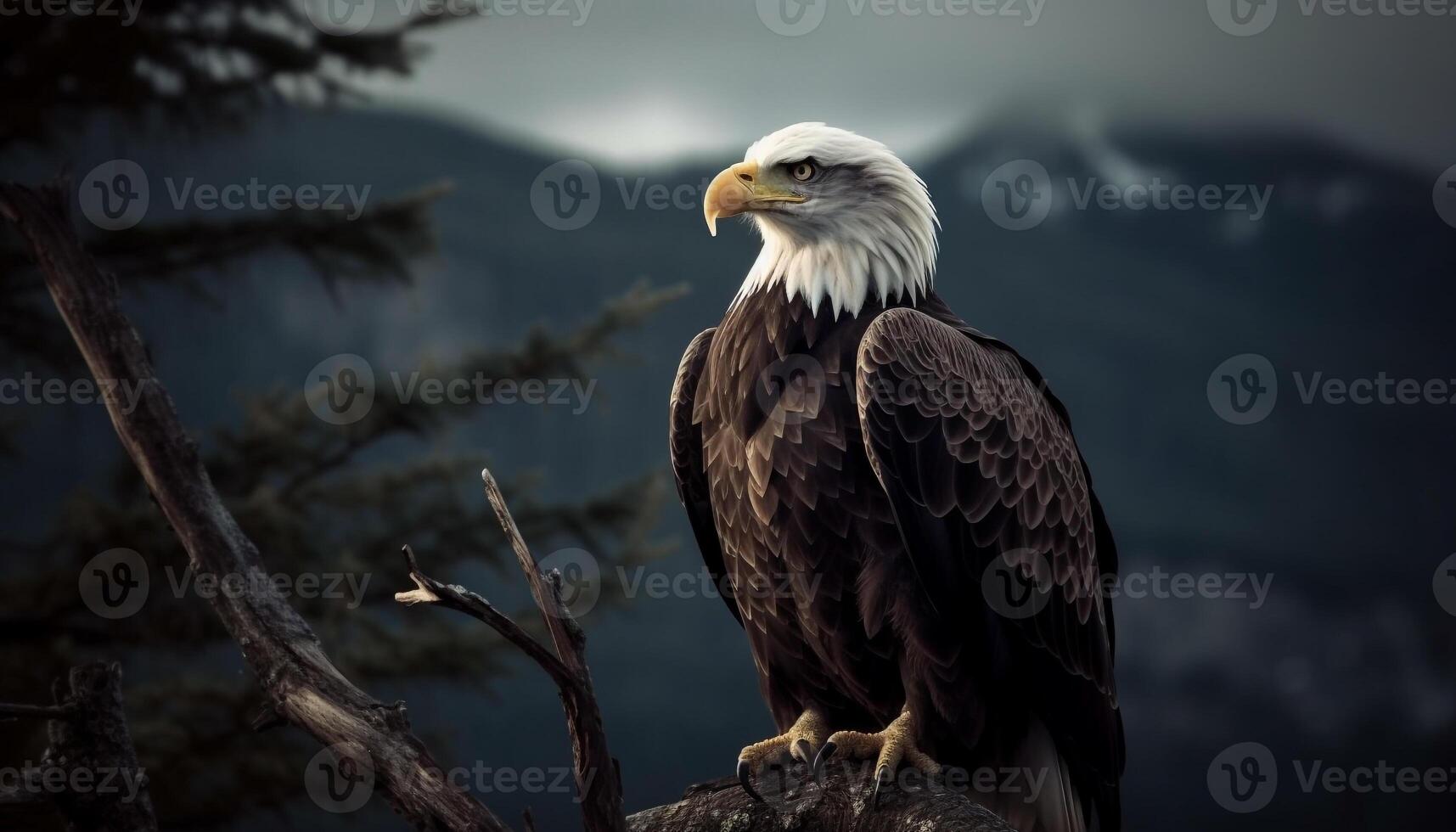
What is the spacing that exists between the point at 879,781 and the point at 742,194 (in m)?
1.51

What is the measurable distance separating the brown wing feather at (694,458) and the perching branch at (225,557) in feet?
3.53

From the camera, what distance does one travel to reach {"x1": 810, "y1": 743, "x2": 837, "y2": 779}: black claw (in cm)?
289

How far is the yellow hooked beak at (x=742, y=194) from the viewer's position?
10.3 feet

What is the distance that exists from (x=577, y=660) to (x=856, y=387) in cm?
100

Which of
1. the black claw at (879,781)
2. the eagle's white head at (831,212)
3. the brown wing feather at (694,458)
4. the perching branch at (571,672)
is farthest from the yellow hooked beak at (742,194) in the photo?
the black claw at (879,781)

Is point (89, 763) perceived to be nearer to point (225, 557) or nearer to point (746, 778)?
point (225, 557)

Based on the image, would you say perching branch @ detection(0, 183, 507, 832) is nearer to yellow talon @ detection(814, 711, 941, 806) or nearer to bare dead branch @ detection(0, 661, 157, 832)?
bare dead branch @ detection(0, 661, 157, 832)

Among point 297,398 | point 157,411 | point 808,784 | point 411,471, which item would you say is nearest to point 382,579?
point 411,471

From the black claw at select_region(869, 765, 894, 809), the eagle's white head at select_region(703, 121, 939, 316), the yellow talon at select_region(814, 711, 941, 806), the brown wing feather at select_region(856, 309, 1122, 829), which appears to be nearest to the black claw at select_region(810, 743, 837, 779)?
the yellow talon at select_region(814, 711, 941, 806)

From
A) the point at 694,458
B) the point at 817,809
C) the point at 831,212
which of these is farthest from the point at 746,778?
the point at 831,212

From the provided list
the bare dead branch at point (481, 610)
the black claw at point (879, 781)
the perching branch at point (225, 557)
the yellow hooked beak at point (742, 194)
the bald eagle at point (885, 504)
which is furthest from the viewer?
the yellow hooked beak at point (742, 194)

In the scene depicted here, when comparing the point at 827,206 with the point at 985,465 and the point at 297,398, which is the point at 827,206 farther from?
the point at 297,398

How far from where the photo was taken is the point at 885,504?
115 inches

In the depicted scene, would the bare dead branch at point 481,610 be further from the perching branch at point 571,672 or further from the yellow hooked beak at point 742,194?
the yellow hooked beak at point 742,194
